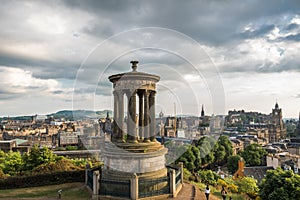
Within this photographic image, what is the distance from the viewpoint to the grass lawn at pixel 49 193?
70.6 feet

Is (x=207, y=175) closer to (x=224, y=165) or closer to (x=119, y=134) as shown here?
(x=119, y=134)

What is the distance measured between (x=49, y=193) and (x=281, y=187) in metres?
23.1

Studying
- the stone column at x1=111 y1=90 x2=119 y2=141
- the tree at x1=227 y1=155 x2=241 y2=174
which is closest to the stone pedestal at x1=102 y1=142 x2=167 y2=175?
the stone column at x1=111 y1=90 x2=119 y2=141

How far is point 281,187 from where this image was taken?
27.0 meters

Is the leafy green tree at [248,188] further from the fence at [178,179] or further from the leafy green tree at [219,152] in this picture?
the leafy green tree at [219,152]

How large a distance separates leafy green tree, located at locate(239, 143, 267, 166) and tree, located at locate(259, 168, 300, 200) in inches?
1797

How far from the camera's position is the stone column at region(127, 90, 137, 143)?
22125 mm

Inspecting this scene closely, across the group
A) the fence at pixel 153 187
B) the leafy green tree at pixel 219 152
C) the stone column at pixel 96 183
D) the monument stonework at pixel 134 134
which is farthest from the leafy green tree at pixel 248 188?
the leafy green tree at pixel 219 152

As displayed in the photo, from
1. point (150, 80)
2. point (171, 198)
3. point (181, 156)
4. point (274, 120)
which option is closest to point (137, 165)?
point (171, 198)

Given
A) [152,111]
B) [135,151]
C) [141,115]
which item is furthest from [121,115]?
[135,151]

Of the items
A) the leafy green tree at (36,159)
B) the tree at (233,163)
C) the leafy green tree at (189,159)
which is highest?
the leafy green tree at (36,159)

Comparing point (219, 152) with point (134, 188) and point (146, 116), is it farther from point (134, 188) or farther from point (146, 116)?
point (134, 188)

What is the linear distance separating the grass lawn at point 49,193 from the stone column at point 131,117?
19.5ft

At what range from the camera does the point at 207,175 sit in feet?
126
